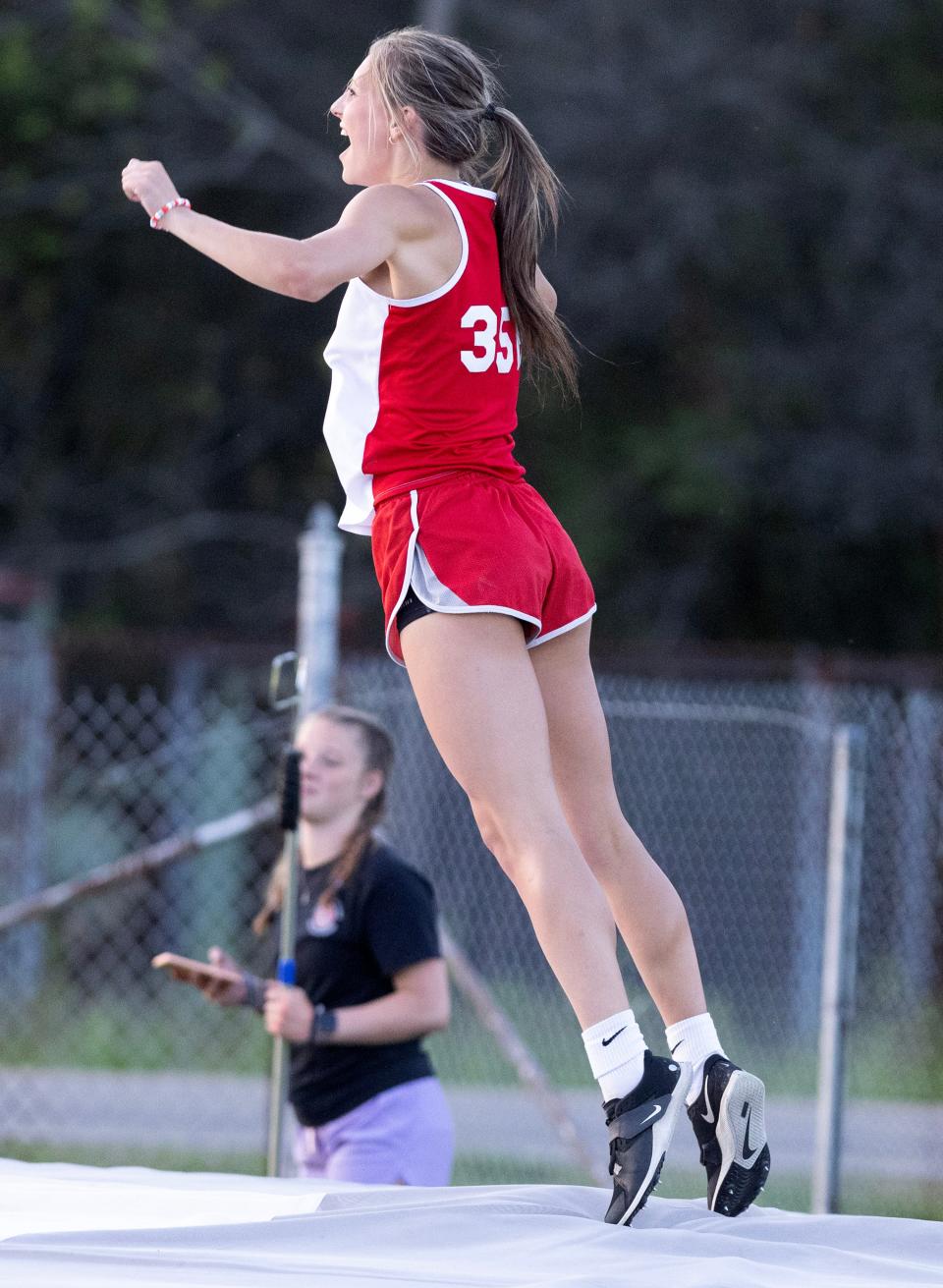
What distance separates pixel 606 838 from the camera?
8.56 feet

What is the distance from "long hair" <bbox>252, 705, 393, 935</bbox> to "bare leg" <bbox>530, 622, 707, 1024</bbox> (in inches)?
48.2

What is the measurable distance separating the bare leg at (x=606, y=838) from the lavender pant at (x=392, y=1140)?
1108mm

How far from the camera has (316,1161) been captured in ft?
12.0

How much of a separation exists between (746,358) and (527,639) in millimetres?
10119

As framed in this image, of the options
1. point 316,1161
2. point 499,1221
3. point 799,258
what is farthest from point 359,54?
point 499,1221

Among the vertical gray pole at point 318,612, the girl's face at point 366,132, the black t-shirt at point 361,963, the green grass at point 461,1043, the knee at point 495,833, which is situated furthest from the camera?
the green grass at point 461,1043

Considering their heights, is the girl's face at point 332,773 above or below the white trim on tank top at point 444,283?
below

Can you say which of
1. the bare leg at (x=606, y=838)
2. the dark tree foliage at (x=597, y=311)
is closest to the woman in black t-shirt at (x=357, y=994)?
the bare leg at (x=606, y=838)

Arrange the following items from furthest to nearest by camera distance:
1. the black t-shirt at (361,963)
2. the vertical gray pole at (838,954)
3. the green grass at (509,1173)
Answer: the green grass at (509,1173)
the vertical gray pole at (838,954)
the black t-shirt at (361,963)

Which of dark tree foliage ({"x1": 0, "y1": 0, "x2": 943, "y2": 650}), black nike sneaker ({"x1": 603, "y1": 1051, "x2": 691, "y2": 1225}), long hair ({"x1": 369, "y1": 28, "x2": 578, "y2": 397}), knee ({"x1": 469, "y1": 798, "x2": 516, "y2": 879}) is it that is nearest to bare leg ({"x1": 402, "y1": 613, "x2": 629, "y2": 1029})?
knee ({"x1": 469, "y1": 798, "x2": 516, "y2": 879})

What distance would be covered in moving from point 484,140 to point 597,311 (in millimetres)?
9909

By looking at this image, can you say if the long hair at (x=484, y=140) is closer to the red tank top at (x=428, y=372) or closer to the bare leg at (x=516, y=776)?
the red tank top at (x=428, y=372)

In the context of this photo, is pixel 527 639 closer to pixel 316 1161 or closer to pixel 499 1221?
pixel 499 1221

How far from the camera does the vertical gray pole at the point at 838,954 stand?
437cm
